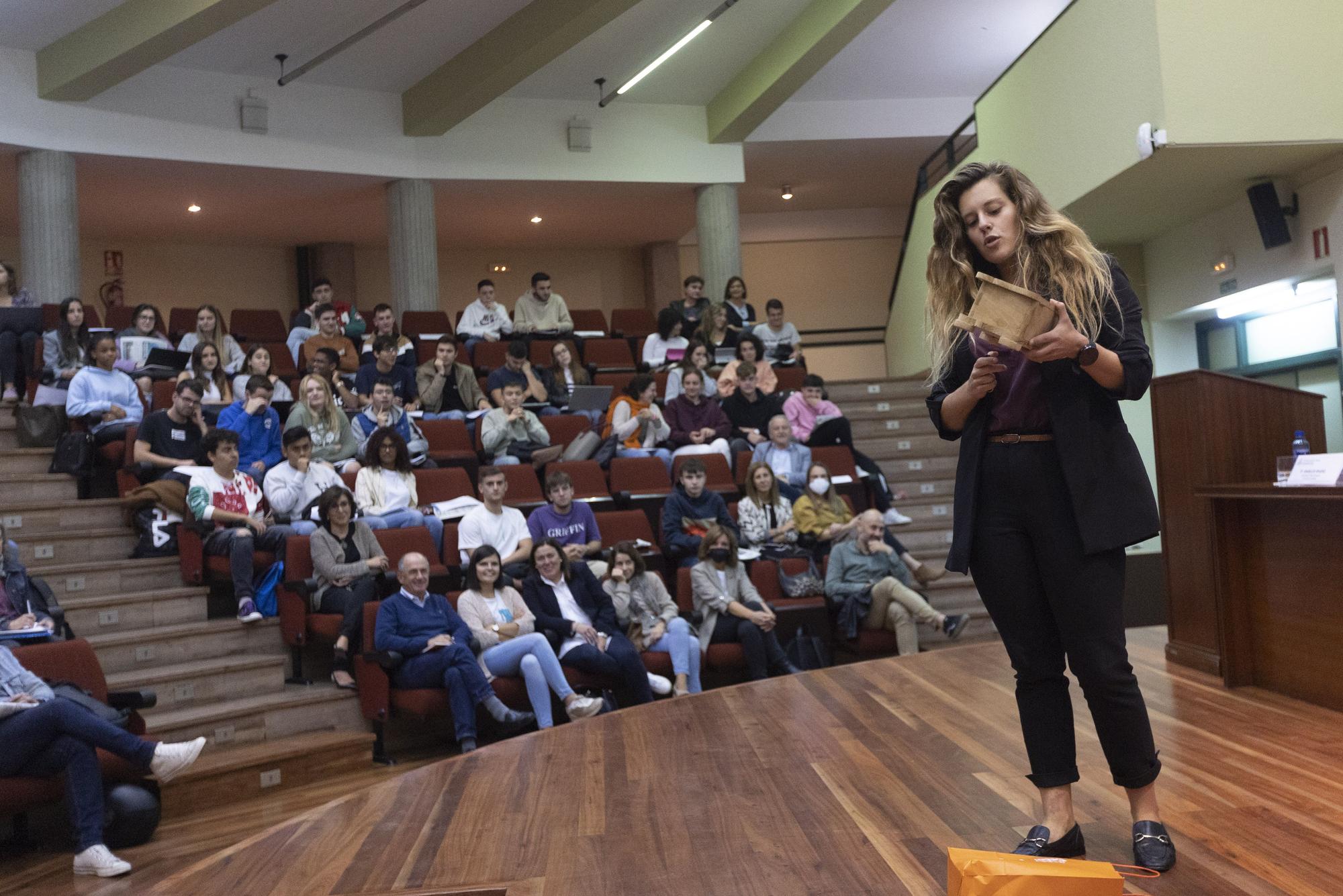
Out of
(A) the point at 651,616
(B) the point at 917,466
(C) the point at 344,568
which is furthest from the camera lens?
(B) the point at 917,466

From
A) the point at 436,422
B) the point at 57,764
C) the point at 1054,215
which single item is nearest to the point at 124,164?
the point at 436,422

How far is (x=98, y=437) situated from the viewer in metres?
5.56

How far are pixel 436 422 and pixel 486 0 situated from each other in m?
2.90

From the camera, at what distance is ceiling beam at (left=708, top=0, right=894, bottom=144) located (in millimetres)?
7812

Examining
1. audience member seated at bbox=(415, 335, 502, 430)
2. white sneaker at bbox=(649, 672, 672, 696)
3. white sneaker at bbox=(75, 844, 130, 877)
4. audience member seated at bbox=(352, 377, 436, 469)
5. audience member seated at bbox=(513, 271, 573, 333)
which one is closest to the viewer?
white sneaker at bbox=(75, 844, 130, 877)

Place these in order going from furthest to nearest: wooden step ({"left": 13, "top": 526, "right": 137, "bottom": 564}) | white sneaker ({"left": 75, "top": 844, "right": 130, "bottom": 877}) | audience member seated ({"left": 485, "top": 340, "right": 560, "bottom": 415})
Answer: audience member seated ({"left": 485, "top": 340, "right": 560, "bottom": 415}), wooden step ({"left": 13, "top": 526, "right": 137, "bottom": 564}), white sneaker ({"left": 75, "top": 844, "right": 130, "bottom": 877})

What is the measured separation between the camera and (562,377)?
24.0ft

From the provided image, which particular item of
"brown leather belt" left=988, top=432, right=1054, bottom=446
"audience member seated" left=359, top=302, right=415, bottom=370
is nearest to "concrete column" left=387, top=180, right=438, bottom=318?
"audience member seated" left=359, top=302, right=415, bottom=370

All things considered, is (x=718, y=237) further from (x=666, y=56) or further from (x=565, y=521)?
(x=565, y=521)

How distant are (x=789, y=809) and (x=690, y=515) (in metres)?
3.38

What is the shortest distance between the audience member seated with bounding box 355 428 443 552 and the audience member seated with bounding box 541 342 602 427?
1.65 meters

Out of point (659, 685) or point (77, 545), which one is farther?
point (77, 545)

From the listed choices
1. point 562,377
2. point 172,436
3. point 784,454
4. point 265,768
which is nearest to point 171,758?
point 265,768

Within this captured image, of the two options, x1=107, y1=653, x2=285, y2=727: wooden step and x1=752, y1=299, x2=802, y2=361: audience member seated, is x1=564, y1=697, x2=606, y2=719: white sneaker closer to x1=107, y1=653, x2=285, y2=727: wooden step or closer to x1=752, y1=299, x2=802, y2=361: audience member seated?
x1=107, y1=653, x2=285, y2=727: wooden step
